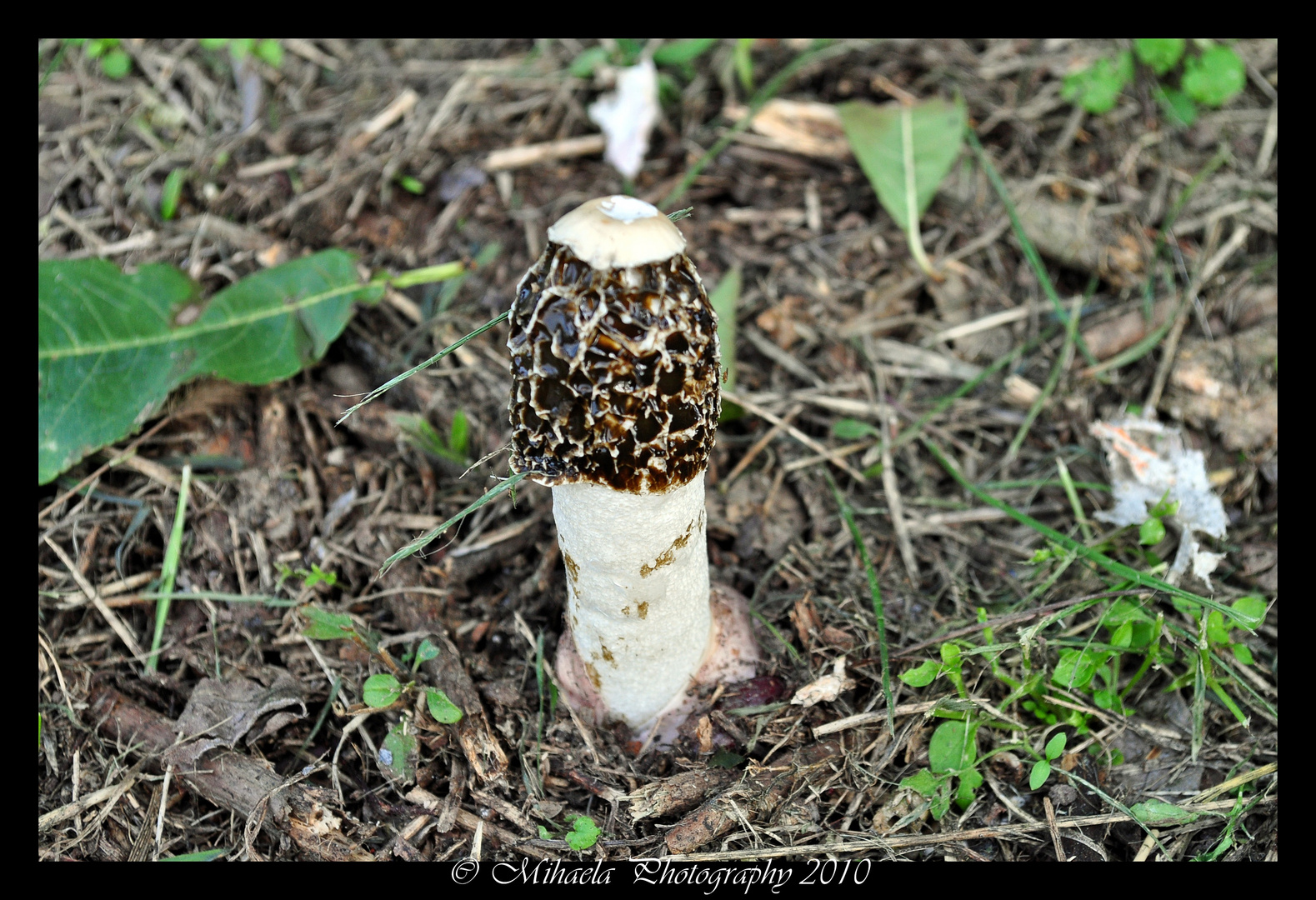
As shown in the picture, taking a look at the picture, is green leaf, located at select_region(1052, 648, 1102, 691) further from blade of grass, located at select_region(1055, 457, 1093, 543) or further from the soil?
blade of grass, located at select_region(1055, 457, 1093, 543)

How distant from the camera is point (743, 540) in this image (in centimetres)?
410

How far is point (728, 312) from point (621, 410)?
6.74ft

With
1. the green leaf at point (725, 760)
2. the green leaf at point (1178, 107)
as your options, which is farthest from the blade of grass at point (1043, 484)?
the green leaf at point (1178, 107)

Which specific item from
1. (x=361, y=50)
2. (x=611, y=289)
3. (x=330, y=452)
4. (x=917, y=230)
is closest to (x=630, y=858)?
(x=611, y=289)

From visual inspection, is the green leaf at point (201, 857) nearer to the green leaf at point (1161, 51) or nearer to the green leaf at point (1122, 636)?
the green leaf at point (1122, 636)

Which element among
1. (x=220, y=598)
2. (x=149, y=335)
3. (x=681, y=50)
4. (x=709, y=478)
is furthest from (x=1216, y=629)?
(x=149, y=335)

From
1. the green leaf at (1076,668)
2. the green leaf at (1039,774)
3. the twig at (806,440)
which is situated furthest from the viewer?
the twig at (806,440)

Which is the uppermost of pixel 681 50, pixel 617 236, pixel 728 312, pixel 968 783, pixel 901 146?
pixel 617 236

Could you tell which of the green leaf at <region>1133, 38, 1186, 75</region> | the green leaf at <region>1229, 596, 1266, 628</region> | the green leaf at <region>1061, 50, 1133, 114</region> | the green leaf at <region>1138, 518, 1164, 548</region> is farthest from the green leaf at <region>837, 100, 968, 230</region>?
the green leaf at <region>1229, 596, 1266, 628</region>

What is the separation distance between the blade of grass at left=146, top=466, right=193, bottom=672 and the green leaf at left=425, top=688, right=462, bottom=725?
129 centimetres

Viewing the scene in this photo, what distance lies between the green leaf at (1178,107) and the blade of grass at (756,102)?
1919 mm

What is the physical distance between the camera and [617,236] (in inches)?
96.4

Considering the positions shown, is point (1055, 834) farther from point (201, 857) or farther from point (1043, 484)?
point (201, 857)

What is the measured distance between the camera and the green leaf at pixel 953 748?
3.24m
